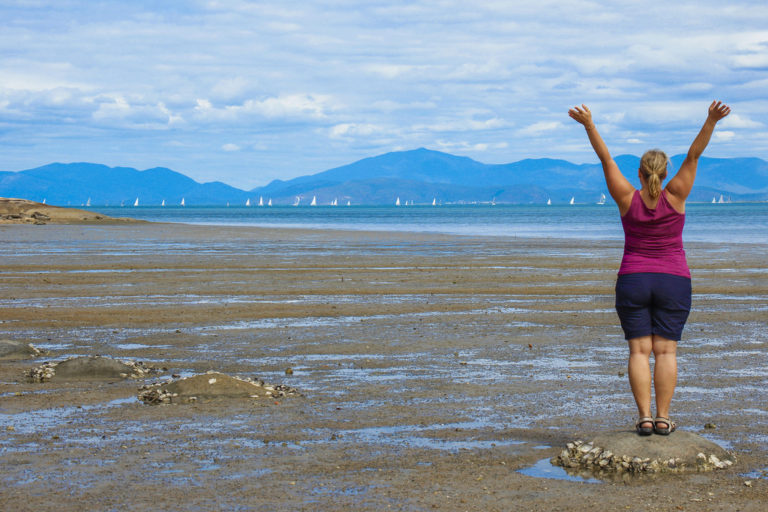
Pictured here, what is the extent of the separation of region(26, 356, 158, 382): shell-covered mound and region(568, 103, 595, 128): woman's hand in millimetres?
6105

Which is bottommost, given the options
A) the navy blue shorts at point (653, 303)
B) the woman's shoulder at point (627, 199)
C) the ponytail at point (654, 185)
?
the navy blue shorts at point (653, 303)

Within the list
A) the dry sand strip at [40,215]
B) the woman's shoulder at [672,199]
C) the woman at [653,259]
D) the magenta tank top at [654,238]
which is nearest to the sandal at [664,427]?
the woman at [653,259]

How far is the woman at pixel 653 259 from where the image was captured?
7.15 metres

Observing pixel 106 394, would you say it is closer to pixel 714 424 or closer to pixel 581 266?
pixel 714 424

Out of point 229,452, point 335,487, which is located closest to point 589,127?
point 335,487

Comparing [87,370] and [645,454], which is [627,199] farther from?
[87,370]

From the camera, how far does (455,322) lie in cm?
1594

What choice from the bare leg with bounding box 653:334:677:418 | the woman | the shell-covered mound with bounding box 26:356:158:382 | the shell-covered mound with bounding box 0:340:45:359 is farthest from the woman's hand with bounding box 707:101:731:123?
the shell-covered mound with bounding box 0:340:45:359

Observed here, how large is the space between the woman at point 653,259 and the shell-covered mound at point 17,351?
8297mm

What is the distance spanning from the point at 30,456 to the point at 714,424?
5750mm

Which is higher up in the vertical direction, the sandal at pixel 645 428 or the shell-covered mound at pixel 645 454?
the sandal at pixel 645 428

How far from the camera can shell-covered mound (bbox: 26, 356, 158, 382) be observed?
429 inches

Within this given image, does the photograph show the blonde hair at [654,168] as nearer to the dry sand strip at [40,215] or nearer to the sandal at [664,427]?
the sandal at [664,427]

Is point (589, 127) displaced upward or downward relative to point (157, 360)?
upward
